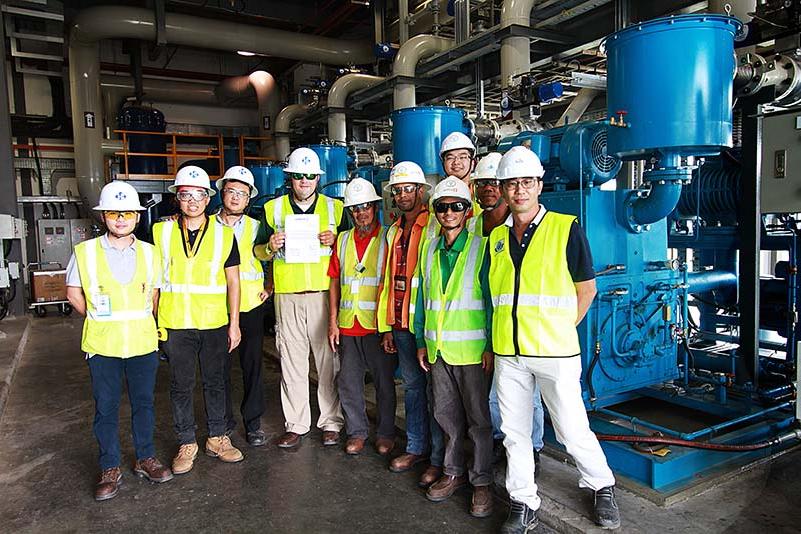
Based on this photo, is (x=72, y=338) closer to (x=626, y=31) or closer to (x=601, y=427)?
(x=601, y=427)

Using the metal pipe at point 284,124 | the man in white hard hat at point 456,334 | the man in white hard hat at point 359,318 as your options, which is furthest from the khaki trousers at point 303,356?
the metal pipe at point 284,124

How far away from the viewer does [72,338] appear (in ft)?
27.6

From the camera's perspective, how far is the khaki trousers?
4.03m

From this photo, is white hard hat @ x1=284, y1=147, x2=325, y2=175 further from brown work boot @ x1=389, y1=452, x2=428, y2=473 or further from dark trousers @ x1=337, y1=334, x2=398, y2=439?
brown work boot @ x1=389, y1=452, x2=428, y2=473

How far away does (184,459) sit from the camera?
145 inches

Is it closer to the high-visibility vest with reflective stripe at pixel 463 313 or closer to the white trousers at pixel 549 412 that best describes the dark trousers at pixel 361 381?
the high-visibility vest with reflective stripe at pixel 463 313

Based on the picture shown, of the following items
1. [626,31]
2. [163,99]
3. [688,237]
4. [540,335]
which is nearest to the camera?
[540,335]

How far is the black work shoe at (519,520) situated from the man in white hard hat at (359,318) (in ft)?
3.88

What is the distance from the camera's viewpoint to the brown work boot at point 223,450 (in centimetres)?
381

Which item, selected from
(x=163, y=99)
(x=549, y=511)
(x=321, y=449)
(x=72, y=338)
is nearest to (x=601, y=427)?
(x=549, y=511)

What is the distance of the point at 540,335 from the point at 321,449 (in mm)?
2034

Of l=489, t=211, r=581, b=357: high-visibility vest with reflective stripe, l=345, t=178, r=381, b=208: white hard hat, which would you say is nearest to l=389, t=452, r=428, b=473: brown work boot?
l=489, t=211, r=581, b=357: high-visibility vest with reflective stripe

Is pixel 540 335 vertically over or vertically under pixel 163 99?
under

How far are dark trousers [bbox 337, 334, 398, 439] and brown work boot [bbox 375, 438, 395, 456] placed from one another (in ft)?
0.10
